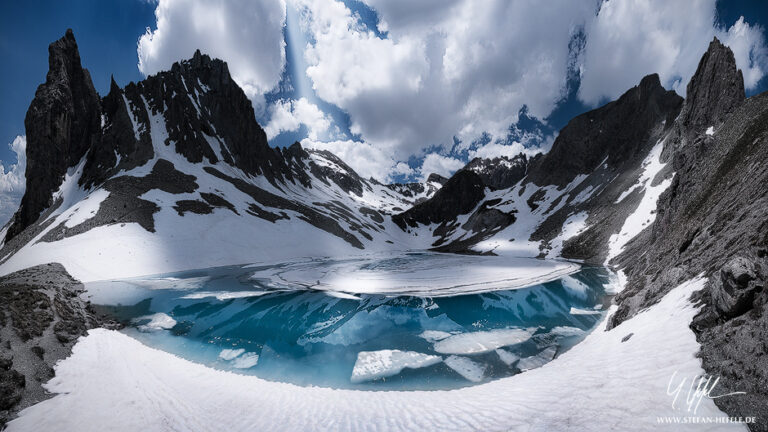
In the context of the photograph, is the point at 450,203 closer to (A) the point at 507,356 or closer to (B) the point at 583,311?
(B) the point at 583,311

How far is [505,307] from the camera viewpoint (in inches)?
746

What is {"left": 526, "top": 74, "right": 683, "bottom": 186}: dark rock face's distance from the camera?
63.6 m

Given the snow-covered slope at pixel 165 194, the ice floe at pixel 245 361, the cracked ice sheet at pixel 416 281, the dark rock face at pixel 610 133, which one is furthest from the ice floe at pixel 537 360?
A: the dark rock face at pixel 610 133

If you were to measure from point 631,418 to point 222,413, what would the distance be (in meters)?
9.64

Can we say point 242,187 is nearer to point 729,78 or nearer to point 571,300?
point 571,300

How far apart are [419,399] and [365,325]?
7982 mm

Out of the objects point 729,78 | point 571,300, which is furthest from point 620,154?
point 571,300

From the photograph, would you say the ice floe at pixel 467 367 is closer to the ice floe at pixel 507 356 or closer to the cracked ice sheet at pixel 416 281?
the ice floe at pixel 507 356

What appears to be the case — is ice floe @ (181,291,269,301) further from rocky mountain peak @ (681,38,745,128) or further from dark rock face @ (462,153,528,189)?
dark rock face @ (462,153,528,189)

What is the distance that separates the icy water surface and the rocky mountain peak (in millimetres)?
29787

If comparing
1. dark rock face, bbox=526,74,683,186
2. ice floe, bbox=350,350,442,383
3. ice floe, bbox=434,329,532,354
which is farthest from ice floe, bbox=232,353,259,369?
dark rock face, bbox=526,74,683,186

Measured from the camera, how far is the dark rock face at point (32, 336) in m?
7.64

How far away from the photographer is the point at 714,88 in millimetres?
36375

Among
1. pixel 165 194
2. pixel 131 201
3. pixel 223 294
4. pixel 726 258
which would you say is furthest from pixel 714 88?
pixel 165 194
